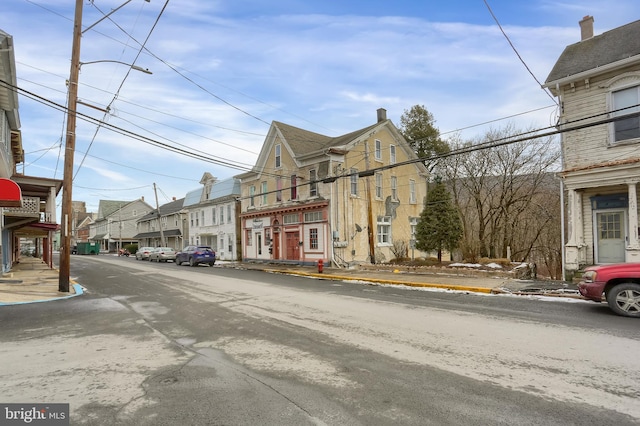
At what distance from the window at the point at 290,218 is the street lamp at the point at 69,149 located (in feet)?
48.8

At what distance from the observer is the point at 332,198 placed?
2366 centimetres

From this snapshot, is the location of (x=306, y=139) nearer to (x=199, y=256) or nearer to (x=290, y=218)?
(x=290, y=218)

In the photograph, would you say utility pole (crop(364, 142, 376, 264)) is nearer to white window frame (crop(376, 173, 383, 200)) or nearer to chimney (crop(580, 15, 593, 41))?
white window frame (crop(376, 173, 383, 200))

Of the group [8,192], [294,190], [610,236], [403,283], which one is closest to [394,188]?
[294,190]

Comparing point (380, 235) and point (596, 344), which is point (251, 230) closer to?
point (380, 235)

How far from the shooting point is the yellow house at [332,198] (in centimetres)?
2394

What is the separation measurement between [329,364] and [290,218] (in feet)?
73.3

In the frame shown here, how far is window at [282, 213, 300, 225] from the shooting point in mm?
26752

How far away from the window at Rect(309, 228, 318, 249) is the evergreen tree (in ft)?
23.3

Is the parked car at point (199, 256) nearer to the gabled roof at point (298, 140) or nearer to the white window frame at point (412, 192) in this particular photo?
the gabled roof at point (298, 140)

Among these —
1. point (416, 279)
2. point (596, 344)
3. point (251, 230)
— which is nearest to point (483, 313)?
point (596, 344)

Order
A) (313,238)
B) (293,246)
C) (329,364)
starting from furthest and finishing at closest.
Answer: (293,246) < (313,238) < (329,364)

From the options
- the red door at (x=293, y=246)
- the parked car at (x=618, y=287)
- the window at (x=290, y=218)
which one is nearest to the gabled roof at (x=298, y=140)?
the window at (x=290, y=218)

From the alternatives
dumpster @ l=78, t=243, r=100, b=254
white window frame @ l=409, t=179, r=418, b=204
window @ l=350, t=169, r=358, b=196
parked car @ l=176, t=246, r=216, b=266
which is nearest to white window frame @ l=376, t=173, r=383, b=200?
window @ l=350, t=169, r=358, b=196
